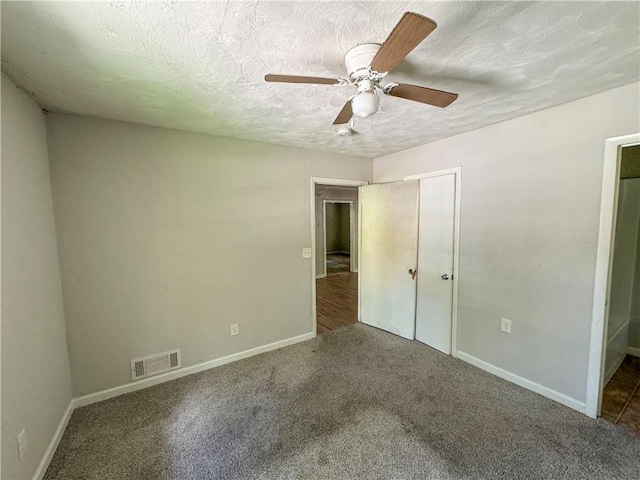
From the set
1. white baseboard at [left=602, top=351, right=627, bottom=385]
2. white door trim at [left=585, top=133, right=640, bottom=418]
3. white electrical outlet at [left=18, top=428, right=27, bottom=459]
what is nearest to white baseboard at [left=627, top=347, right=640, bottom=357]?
white baseboard at [left=602, top=351, right=627, bottom=385]

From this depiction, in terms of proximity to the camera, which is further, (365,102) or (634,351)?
(634,351)

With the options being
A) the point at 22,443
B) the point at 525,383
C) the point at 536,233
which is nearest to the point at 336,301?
the point at 525,383

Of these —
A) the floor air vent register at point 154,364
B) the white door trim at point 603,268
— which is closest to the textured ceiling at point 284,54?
the white door trim at point 603,268

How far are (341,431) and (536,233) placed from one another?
219 centimetres

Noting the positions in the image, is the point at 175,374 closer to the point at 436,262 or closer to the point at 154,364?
the point at 154,364

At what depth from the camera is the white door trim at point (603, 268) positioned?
177 cm

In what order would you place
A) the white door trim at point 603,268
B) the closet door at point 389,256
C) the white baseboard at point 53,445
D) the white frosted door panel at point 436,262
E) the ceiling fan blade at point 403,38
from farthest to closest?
the closet door at point 389,256, the white frosted door panel at point 436,262, the white door trim at point 603,268, the white baseboard at point 53,445, the ceiling fan blade at point 403,38

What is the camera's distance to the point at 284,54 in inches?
52.2

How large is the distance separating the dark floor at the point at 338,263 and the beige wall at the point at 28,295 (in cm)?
543

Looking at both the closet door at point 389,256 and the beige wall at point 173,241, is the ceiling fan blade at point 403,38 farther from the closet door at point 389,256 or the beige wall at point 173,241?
the closet door at point 389,256

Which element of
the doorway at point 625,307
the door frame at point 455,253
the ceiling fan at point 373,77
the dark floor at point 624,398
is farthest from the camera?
the door frame at point 455,253

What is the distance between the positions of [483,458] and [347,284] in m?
4.20

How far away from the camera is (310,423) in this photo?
6.24ft

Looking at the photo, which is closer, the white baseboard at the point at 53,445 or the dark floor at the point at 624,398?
the white baseboard at the point at 53,445
